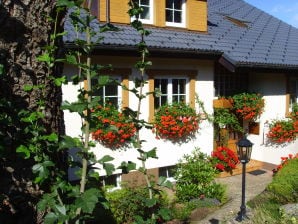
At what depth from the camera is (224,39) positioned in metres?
12.4

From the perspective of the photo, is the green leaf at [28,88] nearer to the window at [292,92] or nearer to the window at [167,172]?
the window at [167,172]

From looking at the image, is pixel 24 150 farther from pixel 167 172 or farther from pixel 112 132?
pixel 167 172

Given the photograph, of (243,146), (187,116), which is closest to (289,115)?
(187,116)

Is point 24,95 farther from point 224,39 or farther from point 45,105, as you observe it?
point 224,39

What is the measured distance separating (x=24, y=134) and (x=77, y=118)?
590 centimetres

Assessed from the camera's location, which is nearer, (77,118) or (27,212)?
(27,212)

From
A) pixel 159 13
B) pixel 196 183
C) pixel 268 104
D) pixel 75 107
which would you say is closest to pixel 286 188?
pixel 196 183

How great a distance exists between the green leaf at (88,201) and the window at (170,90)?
303 inches

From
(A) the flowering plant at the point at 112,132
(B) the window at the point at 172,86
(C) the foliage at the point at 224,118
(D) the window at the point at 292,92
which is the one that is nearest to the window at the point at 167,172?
(B) the window at the point at 172,86

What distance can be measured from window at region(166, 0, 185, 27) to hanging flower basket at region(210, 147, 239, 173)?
3961mm

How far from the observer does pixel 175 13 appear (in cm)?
1159

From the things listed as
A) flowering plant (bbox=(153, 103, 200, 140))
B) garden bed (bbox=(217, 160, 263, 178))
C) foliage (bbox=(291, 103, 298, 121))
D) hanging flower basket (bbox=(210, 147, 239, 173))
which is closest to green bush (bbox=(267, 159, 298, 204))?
flowering plant (bbox=(153, 103, 200, 140))

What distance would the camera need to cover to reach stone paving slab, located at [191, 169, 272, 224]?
771 cm

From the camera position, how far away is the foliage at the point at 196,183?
9.03m
